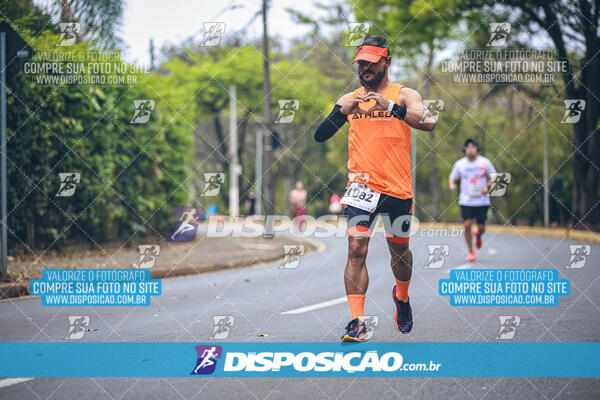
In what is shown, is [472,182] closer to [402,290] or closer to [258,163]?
[402,290]

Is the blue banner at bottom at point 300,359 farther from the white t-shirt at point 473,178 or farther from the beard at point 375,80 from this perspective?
the white t-shirt at point 473,178

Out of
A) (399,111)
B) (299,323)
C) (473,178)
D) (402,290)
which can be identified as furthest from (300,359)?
(473,178)

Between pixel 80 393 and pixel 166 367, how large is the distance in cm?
67

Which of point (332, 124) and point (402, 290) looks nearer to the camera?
point (332, 124)

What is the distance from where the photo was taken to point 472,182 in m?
11.1

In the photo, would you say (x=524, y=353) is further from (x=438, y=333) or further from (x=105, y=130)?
(x=105, y=130)

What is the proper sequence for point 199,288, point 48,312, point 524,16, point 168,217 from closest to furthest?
point 48,312 → point 199,288 → point 168,217 → point 524,16

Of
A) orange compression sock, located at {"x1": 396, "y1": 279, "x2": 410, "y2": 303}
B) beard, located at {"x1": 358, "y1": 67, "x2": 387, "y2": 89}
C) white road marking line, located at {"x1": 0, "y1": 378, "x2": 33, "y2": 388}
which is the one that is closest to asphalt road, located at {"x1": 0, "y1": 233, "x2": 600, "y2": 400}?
white road marking line, located at {"x1": 0, "y1": 378, "x2": 33, "y2": 388}

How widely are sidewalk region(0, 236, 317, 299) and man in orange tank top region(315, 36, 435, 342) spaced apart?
4.88 meters

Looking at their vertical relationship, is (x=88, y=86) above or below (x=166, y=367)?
above

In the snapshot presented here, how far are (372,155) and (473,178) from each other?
261 inches

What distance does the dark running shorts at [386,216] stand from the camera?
4922 mm

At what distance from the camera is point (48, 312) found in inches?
270

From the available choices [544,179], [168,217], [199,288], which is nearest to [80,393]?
[199,288]
